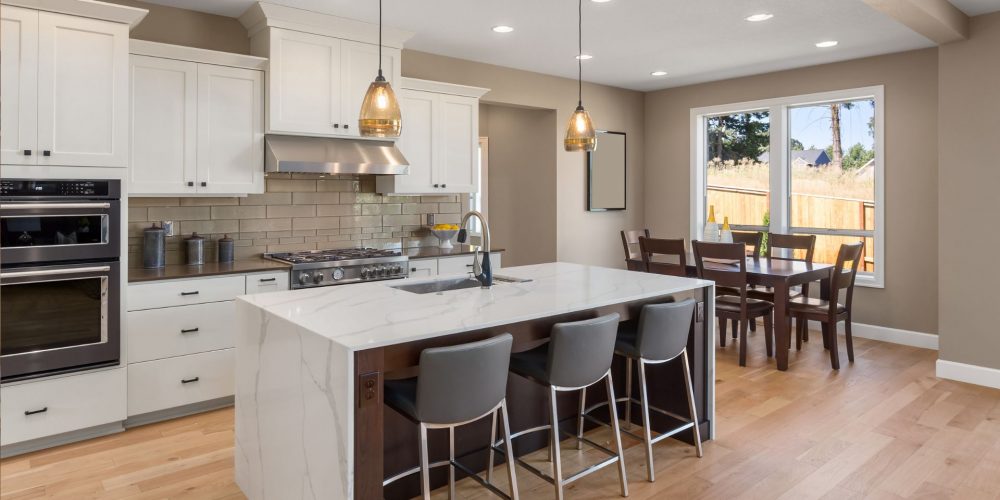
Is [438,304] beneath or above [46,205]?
beneath

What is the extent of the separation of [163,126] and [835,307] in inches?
191

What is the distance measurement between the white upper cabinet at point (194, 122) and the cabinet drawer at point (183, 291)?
617 mm

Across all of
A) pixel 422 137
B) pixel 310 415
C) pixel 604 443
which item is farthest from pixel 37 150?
pixel 604 443

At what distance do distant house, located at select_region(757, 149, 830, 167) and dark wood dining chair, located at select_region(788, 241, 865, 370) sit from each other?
59.7 inches

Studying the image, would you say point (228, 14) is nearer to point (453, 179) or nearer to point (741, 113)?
point (453, 179)

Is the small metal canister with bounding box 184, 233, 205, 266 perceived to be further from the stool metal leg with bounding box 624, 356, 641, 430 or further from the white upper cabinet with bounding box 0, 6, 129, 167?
the stool metal leg with bounding box 624, 356, 641, 430


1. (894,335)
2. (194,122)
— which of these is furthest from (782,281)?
(194,122)

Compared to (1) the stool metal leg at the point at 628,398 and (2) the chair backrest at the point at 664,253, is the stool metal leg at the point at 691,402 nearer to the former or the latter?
(1) the stool metal leg at the point at 628,398

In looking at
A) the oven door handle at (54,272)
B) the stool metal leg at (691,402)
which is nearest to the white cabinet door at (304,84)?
the oven door handle at (54,272)

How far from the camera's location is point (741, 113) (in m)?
6.91

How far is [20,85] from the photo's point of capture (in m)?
3.34

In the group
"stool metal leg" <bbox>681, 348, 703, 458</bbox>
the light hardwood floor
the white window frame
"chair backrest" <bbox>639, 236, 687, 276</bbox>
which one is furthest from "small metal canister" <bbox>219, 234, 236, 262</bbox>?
the white window frame

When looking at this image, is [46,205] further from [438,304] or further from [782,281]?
[782,281]

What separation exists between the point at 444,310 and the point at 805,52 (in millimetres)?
4540
